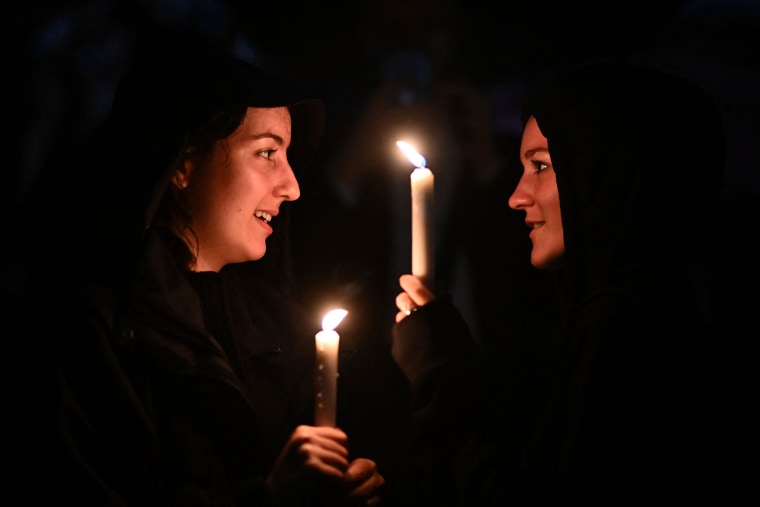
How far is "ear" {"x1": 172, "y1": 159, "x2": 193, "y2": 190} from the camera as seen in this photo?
2.47m

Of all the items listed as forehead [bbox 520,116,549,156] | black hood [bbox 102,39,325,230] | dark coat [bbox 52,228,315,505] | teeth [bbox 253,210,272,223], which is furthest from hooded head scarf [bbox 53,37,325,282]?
forehead [bbox 520,116,549,156]

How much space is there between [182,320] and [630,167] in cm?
118

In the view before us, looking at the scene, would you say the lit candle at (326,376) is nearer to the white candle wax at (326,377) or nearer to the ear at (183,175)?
the white candle wax at (326,377)

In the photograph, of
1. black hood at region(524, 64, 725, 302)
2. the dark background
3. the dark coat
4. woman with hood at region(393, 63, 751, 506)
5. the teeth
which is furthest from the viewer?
the dark background

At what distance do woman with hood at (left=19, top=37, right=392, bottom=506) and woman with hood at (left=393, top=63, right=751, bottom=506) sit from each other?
310mm

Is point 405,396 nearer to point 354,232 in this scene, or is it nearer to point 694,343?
point 354,232

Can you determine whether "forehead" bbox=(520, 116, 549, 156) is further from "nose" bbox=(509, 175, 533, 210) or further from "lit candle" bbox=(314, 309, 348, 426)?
"lit candle" bbox=(314, 309, 348, 426)

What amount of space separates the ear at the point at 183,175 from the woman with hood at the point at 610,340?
28.6 inches

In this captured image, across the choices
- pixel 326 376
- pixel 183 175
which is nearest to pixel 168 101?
pixel 183 175

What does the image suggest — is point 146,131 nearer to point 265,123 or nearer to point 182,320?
point 265,123

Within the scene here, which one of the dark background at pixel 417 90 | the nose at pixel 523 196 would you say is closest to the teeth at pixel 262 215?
the dark background at pixel 417 90

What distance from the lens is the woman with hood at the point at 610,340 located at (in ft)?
6.17

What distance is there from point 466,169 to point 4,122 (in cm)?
154

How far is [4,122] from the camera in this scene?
2660 millimetres
